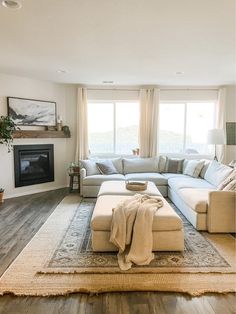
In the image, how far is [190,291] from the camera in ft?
6.98

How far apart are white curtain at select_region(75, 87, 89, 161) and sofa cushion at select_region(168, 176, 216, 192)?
2.26 metres

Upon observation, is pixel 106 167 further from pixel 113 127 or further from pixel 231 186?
pixel 231 186

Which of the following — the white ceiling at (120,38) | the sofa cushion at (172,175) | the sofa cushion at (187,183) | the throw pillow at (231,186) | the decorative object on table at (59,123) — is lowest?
the sofa cushion at (187,183)

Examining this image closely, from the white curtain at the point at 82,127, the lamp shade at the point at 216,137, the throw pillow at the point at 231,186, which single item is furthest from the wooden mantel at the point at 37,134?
the throw pillow at the point at 231,186

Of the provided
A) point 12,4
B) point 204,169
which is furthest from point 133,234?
point 204,169

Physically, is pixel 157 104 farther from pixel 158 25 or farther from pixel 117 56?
pixel 158 25

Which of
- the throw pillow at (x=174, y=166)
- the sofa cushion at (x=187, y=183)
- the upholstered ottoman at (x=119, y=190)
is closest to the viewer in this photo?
the upholstered ottoman at (x=119, y=190)

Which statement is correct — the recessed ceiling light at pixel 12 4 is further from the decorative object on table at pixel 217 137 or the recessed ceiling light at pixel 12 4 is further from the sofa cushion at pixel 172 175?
the decorative object on table at pixel 217 137

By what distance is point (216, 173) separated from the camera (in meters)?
4.51

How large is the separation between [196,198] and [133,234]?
133 centimetres

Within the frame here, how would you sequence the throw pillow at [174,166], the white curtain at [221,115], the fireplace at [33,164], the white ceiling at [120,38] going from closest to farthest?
1. the white ceiling at [120,38]
2. the fireplace at [33,164]
3. the throw pillow at [174,166]
4. the white curtain at [221,115]

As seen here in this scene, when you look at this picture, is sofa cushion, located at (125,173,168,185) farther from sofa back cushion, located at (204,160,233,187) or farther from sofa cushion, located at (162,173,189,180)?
sofa back cushion, located at (204,160,233,187)

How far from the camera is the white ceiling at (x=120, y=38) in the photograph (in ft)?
7.79

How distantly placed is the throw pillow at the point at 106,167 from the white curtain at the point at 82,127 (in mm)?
742
